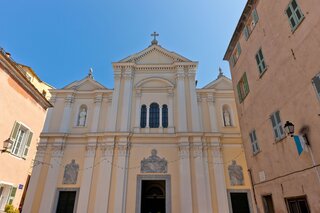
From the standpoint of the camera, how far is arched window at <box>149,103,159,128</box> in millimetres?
17781

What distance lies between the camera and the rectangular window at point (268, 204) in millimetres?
8256

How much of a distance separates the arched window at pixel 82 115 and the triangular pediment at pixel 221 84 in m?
11.1

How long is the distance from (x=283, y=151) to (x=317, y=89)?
8.38ft

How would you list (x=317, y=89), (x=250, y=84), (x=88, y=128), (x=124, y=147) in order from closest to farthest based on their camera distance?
(x=317, y=89) < (x=250, y=84) < (x=124, y=147) < (x=88, y=128)

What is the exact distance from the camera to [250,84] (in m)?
9.84

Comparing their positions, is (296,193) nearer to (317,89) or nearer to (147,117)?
(317,89)

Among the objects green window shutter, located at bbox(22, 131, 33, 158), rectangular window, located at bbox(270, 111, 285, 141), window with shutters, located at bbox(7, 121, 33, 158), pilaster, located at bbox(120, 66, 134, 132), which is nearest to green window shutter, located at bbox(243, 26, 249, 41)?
rectangular window, located at bbox(270, 111, 285, 141)

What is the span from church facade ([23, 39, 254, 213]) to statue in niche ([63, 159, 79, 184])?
7cm

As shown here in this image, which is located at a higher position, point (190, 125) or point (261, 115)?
point (190, 125)

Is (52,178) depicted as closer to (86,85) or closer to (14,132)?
(14,132)

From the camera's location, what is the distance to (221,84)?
65.0 ft

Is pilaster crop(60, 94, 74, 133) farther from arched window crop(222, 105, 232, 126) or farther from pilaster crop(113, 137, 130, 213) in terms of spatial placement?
arched window crop(222, 105, 232, 126)

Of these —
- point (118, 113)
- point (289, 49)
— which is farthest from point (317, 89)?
point (118, 113)

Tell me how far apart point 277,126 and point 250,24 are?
5.05 meters
